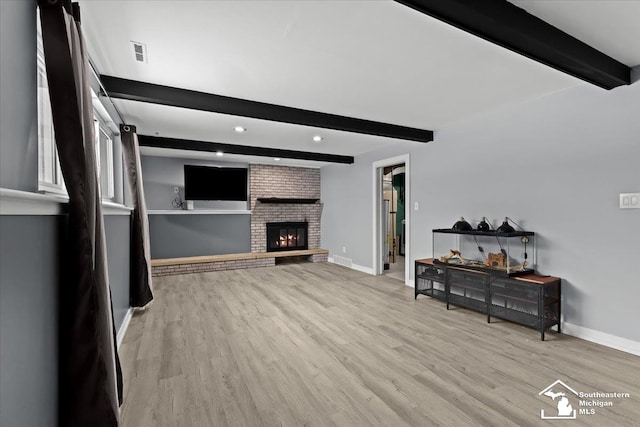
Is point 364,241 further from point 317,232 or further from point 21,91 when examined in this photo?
point 21,91

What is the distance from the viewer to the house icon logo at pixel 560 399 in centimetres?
176

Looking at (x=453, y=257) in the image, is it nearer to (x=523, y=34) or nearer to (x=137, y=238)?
(x=523, y=34)

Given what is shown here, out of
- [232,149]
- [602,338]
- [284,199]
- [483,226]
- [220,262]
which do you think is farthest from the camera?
[284,199]

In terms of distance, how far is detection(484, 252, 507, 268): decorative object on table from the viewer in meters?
3.24

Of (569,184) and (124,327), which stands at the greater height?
(569,184)

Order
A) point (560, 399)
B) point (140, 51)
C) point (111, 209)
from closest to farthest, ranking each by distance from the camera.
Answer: point (560, 399), point (140, 51), point (111, 209)

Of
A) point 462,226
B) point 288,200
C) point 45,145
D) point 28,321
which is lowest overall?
point 28,321

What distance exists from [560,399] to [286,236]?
18.7ft

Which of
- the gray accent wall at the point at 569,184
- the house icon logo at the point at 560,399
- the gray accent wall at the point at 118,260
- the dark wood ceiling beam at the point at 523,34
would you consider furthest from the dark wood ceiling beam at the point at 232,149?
the house icon logo at the point at 560,399

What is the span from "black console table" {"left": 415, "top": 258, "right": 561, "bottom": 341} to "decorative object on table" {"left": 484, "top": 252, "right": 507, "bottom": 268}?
0.13 meters

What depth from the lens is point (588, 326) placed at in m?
2.78

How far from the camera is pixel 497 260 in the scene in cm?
330

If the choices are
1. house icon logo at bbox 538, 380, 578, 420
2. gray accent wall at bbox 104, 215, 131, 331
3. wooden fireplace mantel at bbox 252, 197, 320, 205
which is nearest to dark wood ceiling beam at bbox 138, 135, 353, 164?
wooden fireplace mantel at bbox 252, 197, 320, 205

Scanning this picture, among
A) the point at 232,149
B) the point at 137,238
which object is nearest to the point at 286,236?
the point at 232,149
